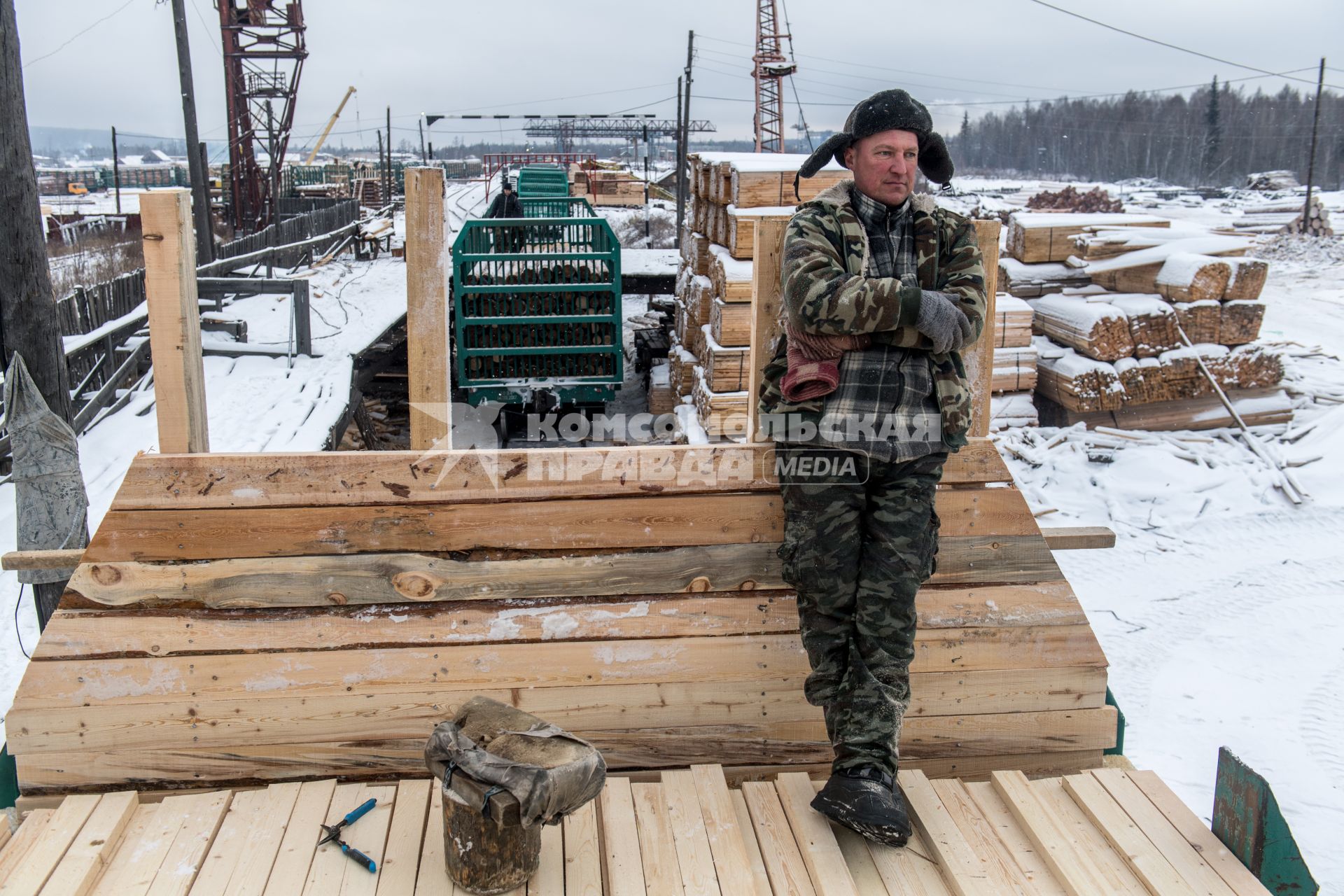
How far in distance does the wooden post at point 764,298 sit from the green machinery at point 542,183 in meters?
14.9

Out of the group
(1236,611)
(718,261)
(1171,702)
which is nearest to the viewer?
(1171,702)

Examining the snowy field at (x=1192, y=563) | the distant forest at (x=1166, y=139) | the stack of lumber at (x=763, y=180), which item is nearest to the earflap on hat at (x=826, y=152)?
the stack of lumber at (x=763, y=180)

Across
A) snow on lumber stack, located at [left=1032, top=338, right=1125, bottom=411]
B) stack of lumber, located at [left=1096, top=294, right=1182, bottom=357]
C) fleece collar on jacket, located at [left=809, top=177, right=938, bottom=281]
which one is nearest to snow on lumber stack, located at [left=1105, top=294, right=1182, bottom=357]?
stack of lumber, located at [left=1096, top=294, right=1182, bottom=357]

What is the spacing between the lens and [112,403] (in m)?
10.5

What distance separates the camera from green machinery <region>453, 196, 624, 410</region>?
9.05 meters

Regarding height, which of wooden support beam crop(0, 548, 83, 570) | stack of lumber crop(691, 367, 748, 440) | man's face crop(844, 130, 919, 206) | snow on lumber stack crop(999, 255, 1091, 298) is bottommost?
stack of lumber crop(691, 367, 748, 440)

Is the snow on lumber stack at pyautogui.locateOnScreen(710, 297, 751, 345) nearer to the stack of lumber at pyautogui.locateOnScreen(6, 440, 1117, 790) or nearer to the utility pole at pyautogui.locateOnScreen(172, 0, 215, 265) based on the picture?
the stack of lumber at pyautogui.locateOnScreen(6, 440, 1117, 790)

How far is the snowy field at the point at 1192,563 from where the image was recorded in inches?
216

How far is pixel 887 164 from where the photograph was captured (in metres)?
2.96

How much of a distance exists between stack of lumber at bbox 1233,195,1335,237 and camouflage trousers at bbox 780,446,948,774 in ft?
87.8

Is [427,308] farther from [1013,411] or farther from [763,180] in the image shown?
[1013,411]

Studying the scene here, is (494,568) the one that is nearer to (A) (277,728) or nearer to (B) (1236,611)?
(A) (277,728)

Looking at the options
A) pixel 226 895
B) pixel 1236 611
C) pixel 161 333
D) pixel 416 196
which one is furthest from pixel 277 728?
pixel 1236 611

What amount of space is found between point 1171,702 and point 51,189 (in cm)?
7219
